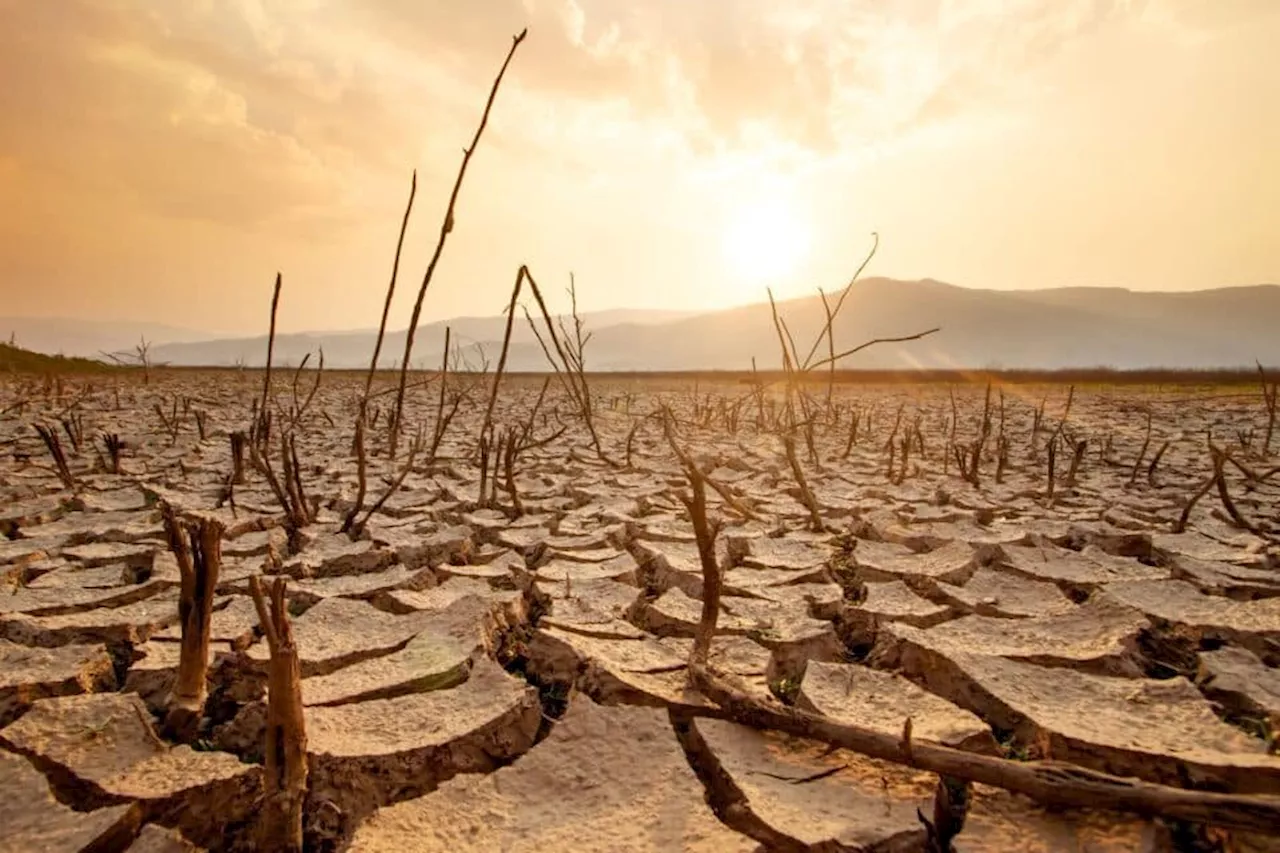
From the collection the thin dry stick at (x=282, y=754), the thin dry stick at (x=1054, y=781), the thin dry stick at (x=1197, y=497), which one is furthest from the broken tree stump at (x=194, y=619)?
the thin dry stick at (x=1197, y=497)

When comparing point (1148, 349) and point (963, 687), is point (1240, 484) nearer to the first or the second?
point (963, 687)

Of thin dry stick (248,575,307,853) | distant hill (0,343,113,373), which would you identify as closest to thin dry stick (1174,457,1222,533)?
thin dry stick (248,575,307,853)

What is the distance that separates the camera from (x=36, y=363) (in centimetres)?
1187

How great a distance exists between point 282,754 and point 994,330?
11472 cm

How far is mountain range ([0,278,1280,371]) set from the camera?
98.1m

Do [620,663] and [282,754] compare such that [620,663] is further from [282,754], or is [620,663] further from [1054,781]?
[1054,781]

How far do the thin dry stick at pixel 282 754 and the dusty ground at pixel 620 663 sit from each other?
0.05 m

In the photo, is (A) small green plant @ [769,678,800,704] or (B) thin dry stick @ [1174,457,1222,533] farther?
(B) thin dry stick @ [1174,457,1222,533]

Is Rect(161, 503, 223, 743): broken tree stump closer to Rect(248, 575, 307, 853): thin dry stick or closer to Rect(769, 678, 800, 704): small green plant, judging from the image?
Rect(248, 575, 307, 853): thin dry stick

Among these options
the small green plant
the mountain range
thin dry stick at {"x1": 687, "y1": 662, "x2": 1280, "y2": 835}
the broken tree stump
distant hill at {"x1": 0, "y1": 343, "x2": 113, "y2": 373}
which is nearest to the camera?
thin dry stick at {"x1": 687, "y1": 662, "x2": 1280, "y2": 835}

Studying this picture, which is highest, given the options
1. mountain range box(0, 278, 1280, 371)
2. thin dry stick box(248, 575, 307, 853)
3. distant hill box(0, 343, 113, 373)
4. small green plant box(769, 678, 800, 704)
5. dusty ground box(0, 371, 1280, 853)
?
mountain range box(0, 278, 1280, 371)

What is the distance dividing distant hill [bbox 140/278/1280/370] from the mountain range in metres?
0.19

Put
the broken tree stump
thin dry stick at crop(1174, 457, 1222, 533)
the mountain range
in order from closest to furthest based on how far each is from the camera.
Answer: the broken tree stump → thin dry stick at crop(1174, 457, 1222, 533) → the mountain range

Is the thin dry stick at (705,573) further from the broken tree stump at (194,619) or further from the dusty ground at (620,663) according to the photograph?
the broken tree stump at (194,619)
